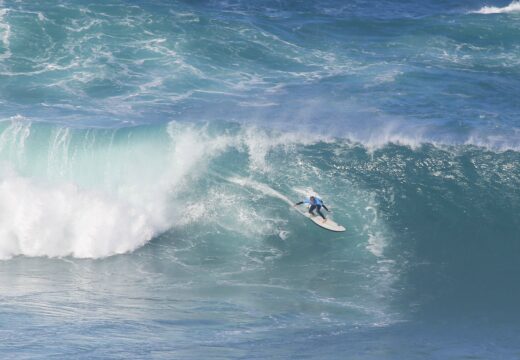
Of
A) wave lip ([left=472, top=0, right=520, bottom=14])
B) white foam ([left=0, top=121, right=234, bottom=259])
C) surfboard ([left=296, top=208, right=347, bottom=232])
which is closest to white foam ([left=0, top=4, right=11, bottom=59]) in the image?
white foam ([left=0, top=121, right=234, bottom=259])

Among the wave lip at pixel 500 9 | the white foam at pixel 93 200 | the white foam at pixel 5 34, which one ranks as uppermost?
the wave lip at pixel 500 9

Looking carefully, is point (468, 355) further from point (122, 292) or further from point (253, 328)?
point (122, 292)

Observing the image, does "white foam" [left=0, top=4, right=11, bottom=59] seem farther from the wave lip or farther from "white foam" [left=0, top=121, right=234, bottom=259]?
the wave lip

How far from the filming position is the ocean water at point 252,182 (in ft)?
64.5

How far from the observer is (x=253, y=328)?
19.4m

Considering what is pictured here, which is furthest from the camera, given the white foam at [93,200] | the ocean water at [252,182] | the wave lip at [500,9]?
the wave lip at [500,9]

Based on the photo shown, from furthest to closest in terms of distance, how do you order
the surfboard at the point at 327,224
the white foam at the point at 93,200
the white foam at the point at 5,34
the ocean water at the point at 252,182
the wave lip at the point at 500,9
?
the wave lip at the point at 500,9, the white foam at the point at 5,34, the white foam at the point at 93,200, the surfboard at the point at 327,224, the ocean water at the point at 252,182

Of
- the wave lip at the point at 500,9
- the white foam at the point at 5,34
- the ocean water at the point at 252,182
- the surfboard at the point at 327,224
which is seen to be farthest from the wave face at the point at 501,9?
the white foam at the point at 5,34

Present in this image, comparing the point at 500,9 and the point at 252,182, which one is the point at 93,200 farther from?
the point at 500,9

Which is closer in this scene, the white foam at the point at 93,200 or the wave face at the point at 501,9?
the white foam at the point at 93,200

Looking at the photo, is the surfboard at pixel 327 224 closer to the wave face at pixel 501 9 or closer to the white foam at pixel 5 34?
the white foam at pixel 5 34

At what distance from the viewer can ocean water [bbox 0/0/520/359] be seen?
64.5ft

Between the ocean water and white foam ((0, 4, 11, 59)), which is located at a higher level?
white foam ((0, 4, 11, 59))

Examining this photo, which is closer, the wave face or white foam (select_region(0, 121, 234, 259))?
white foam (select_region(0, 121, 234, 259))
